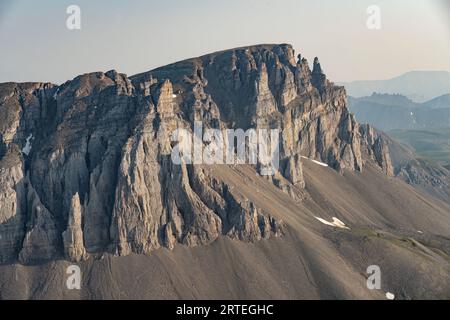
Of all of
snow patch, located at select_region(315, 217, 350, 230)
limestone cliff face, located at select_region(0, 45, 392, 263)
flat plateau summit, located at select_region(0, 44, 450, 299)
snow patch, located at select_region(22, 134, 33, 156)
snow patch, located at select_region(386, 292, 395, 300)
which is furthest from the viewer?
snow patch, located at select_region(315, 217, 350, 230)

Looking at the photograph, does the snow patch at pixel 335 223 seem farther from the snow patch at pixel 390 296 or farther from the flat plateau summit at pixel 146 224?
the snow patch at pixel 390 296

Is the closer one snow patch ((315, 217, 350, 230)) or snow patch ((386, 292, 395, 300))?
snow patch ((386, 292, 395, 300))

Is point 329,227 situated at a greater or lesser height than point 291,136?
lesser

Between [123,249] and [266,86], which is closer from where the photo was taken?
Result: [123,249]

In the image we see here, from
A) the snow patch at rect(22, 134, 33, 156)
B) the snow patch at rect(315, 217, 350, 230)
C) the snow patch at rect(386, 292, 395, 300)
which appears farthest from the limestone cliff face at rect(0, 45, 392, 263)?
the snow patch at rect(386, 292, 395, 300)

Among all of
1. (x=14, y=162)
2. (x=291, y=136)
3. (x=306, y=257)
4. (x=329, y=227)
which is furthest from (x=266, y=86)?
(x=14, y=162)

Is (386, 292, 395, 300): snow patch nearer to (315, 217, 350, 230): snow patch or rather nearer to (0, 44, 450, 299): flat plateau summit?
(0, 44, 450, 299): flat plateau summit

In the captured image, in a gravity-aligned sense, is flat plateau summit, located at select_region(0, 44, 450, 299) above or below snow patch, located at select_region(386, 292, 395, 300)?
above

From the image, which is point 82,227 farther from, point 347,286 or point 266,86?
point 266,86

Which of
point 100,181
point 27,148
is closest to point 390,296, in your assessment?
point 100,181
